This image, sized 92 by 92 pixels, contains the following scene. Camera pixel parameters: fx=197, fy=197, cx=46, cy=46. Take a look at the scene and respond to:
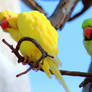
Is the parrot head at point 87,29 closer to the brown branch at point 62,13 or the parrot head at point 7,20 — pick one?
the brown branch at point 62,13

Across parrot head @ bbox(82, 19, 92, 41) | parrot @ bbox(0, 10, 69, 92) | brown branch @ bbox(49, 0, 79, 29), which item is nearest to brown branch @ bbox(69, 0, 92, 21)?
brown branch @ bbox(49, 0, 79, 29)

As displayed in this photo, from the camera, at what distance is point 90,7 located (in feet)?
5.10

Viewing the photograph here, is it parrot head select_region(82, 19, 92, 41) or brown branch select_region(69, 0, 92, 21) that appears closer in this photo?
parrot head select_region(82, 19, 92, 41)

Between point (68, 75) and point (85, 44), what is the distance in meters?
0.55

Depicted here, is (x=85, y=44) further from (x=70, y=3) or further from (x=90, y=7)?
(x=90, y=7)

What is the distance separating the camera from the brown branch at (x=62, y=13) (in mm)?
1203

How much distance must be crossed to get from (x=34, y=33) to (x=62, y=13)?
1.80 ft

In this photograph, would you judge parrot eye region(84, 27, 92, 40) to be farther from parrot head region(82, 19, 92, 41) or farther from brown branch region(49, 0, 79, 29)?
brown branch region(49, 0, 79, 29)

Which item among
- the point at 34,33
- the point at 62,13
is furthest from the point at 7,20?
the point at 62,13

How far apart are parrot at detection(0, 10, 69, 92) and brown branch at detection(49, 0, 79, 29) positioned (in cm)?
35

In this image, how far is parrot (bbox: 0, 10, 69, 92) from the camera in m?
0.69

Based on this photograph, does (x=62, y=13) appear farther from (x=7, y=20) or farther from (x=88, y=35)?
→ (x=7, y=20)

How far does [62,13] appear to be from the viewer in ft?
4.13

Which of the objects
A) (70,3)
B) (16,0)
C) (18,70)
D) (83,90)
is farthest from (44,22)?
(16,0)
